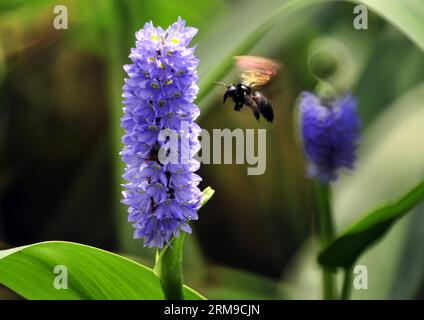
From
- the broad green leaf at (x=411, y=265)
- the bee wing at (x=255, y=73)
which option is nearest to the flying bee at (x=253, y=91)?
the bee wing at (x=255, y=73)

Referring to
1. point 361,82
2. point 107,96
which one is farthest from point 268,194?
point 107,96

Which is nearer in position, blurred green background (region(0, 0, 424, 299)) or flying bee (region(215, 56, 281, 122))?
flying bee (region(215, 56, 281, 122))

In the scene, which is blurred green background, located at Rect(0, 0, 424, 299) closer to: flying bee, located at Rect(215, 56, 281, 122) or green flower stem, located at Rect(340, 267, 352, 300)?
green flower stem, located at Rect(340, 267, 352, 300)

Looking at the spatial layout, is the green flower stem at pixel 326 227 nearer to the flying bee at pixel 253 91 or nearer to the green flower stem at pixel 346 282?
the green flower stem at pixel 346 282

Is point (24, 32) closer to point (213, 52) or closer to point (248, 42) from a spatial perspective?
point (213, 52)

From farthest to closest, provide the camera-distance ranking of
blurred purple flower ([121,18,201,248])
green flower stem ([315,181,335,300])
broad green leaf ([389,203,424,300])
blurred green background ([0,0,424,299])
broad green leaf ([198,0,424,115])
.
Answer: blurred green background ([0,0,424,299]) → broad green leaf ([389,203,424,300]) → green flower stem ([315,181,335,300]) → broad green leaf ([198,0,424,115]) → blurred purple flower ([121,18,201,248])

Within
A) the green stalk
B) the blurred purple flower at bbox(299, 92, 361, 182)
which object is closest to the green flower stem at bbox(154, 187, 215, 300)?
the green stalk
